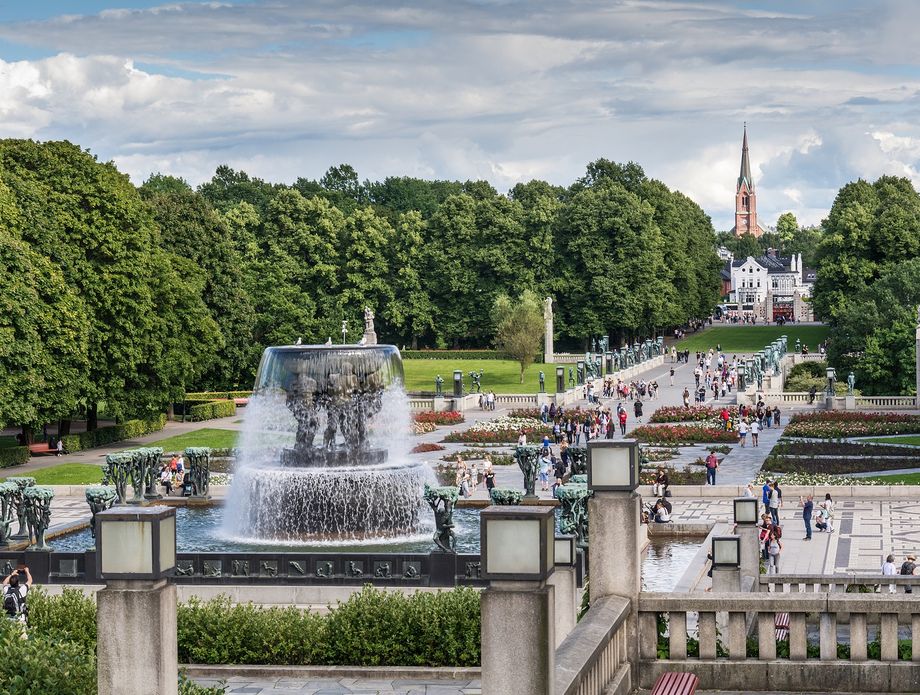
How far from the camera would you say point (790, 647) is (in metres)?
15.3

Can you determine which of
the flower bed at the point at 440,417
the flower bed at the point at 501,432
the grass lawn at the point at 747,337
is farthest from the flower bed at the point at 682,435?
the grass lawn at the point at 747,337

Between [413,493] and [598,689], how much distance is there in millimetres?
19454

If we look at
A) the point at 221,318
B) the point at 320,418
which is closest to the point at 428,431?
the point at 221,318

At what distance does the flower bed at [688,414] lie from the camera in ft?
216

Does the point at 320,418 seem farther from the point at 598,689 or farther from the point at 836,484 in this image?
the point at 598,689

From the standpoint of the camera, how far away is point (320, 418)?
32750 millimetres

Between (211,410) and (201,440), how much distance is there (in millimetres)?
10760

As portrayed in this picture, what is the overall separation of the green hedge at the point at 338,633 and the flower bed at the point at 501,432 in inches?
1515

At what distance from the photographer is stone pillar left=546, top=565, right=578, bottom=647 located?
714 inches

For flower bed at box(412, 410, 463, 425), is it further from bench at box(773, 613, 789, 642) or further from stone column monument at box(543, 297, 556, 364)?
bench at box(773, 613, 789, 642)

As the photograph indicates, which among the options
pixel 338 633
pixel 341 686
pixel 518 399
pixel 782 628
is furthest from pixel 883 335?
pixel 341 686

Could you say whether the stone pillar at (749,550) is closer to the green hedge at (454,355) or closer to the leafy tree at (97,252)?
the leafy tree at (97,252)

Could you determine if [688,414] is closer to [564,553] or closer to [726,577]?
[726,577]

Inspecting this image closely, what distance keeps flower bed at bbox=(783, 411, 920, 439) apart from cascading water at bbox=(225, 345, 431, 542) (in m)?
29.5
